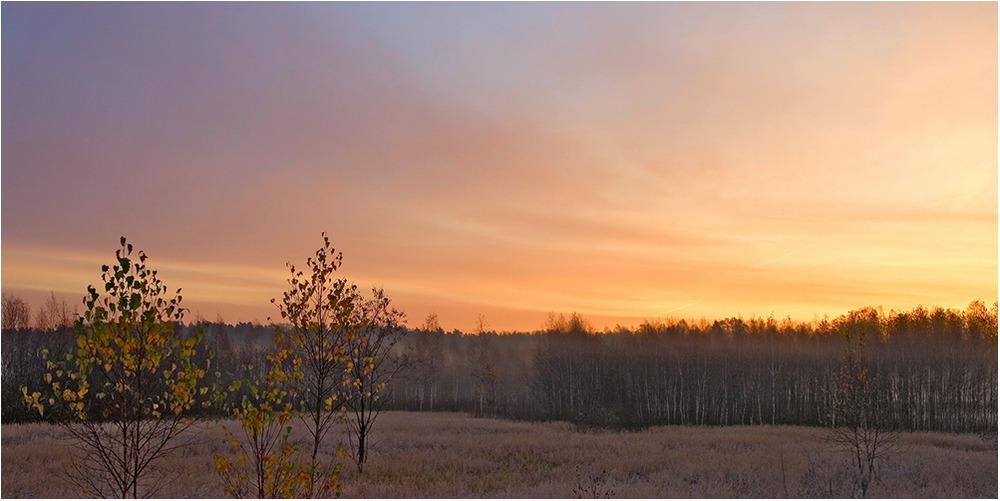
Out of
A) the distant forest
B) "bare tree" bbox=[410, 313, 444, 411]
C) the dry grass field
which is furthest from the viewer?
"bare tree" bbox=[410, 313, 444, 411]

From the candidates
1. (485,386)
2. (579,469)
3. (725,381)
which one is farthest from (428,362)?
(579,469)

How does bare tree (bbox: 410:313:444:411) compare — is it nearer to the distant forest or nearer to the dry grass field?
the distant forest

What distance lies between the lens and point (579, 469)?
26250mm

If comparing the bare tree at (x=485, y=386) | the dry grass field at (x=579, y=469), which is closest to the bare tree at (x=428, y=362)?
the bare tree at (x=485, y=386)

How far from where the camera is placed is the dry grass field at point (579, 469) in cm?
2139

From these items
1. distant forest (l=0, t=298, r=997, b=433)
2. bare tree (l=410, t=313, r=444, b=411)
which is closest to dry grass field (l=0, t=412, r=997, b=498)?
distant forest (l=0, t=298, r=997, b=433)

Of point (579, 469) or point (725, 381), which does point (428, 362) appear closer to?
point (725, 381)

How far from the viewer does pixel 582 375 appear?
72875 millimetres

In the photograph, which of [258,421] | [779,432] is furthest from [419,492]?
[779,432]

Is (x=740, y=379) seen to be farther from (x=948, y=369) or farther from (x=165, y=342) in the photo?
(x=165, y=342)

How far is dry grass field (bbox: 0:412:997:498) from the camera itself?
2139cm

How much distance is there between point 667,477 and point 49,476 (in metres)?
19.8

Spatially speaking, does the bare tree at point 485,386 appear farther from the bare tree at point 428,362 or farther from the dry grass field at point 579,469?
the dry grass field at point 579,469

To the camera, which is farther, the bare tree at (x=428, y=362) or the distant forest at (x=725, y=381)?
the bare tree at (x=428, y=362)
